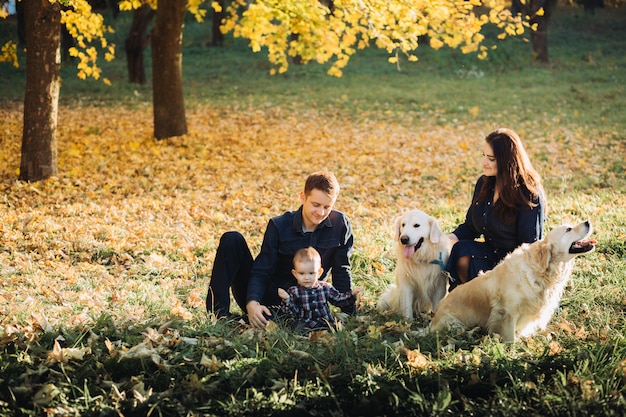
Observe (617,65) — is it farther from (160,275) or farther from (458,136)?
(160,275)

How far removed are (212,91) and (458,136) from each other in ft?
27.6

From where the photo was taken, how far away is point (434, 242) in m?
5.25

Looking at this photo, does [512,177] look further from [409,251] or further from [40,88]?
[40,88]

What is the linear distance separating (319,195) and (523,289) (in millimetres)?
1521

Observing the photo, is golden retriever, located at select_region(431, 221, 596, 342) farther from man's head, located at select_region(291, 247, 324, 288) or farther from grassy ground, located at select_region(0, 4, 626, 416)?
man's head, located at select_region(291, 247, 324, 288)

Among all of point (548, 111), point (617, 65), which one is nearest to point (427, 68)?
point (617, 65)

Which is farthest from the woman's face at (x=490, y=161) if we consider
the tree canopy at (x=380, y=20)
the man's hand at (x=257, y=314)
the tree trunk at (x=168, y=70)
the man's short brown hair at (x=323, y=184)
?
the tree trunk at (x=168, y=70)

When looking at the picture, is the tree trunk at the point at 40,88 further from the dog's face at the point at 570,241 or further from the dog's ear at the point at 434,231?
the dog's face at the point at 570,241

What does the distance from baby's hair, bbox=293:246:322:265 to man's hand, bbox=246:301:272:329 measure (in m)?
0.40

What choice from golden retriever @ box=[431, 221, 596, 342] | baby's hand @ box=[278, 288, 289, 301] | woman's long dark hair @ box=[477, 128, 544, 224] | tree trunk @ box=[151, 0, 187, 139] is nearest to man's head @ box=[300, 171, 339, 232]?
baby's hand @ box=[278, 288, 289, 301]

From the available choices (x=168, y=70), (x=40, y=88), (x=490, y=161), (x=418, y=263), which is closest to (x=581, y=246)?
(x=490, y=161)

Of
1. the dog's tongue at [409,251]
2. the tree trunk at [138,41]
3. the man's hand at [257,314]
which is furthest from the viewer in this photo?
the tree trunk at [138,41]

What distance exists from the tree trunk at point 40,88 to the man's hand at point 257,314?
6.63 metres

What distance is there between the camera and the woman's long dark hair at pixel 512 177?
5012 millimetres
